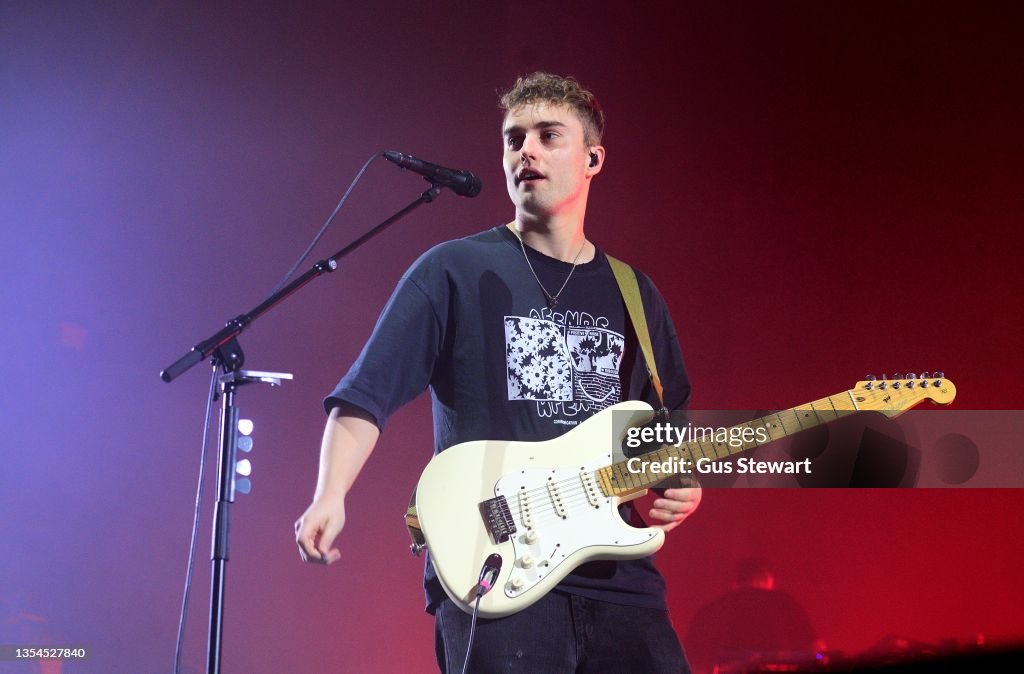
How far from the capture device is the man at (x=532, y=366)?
1.95 m

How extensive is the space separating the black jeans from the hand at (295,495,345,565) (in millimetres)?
302

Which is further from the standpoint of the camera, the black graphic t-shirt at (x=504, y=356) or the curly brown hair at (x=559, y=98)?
the curly brown hair at (x=559, y=98)

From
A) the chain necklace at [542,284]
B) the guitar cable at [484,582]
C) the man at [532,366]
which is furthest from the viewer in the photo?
the chain necklace at [542,284]

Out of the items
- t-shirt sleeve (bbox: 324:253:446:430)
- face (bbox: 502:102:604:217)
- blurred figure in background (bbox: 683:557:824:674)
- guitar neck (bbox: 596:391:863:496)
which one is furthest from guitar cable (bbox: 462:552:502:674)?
blurred figure in background (bbox: 683:557:824:674)

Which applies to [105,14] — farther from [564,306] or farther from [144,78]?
[564,306]

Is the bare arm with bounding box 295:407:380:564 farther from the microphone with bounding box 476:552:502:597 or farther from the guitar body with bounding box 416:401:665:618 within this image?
the microphone with bounding box 476:552:502:597

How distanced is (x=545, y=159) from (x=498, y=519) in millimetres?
1024

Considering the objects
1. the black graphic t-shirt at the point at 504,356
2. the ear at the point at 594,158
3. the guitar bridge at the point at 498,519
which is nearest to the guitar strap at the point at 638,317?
the black graphic t-shirt at the point at 504,356

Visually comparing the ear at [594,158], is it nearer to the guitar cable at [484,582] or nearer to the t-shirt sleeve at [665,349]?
the t-shirt sleeve at [665,349]

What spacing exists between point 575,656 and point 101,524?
2.32 meters

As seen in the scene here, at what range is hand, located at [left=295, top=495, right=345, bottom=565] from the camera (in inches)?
73.4

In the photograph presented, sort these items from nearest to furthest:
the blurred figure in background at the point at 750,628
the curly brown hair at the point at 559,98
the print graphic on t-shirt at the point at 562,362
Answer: the print graphic on t-shirt at the point at 562,362 < the curly brown hair at the point at 559,98 < the blurred figure in background at the point at 750,628

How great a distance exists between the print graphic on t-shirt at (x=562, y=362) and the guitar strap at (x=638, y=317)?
0.09 meters

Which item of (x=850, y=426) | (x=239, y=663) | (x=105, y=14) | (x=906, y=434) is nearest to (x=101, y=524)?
(x=239, y=663)
